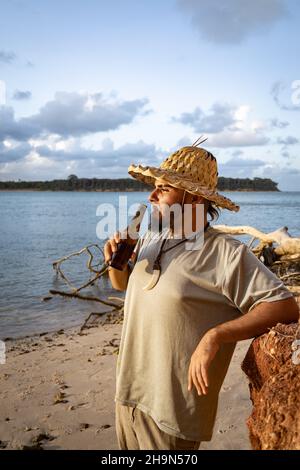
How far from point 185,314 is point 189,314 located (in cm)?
2

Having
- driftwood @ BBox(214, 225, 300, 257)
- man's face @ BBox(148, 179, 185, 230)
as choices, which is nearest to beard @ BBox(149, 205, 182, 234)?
man's face @ BBox(148, 179, 185, 230)

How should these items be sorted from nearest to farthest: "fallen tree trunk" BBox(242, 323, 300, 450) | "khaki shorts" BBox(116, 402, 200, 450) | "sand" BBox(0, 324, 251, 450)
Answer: "fallen tree trunk" BBox(242, 323, 300, 450) → "khaki shorts" BBox(116, 402, 200, 450) → "sand" BBox(0, 324, 251, 450)

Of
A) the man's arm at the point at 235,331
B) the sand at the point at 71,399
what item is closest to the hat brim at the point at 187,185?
the man's arm at the point at 235,331

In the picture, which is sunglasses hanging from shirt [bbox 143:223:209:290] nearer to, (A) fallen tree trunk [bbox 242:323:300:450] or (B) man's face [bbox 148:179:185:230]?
(B) man's face [bbox 148:179:185:230]

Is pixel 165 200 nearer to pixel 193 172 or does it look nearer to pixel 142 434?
pixel 193 172

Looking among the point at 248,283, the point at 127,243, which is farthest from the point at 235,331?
the point at 127,243

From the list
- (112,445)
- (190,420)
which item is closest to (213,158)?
(190,420)

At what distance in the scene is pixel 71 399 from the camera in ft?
20.3

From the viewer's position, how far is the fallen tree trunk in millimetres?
1817

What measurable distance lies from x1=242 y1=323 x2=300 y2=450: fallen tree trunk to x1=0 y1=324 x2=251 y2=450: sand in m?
2.58

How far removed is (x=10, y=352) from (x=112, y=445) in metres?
4.97
